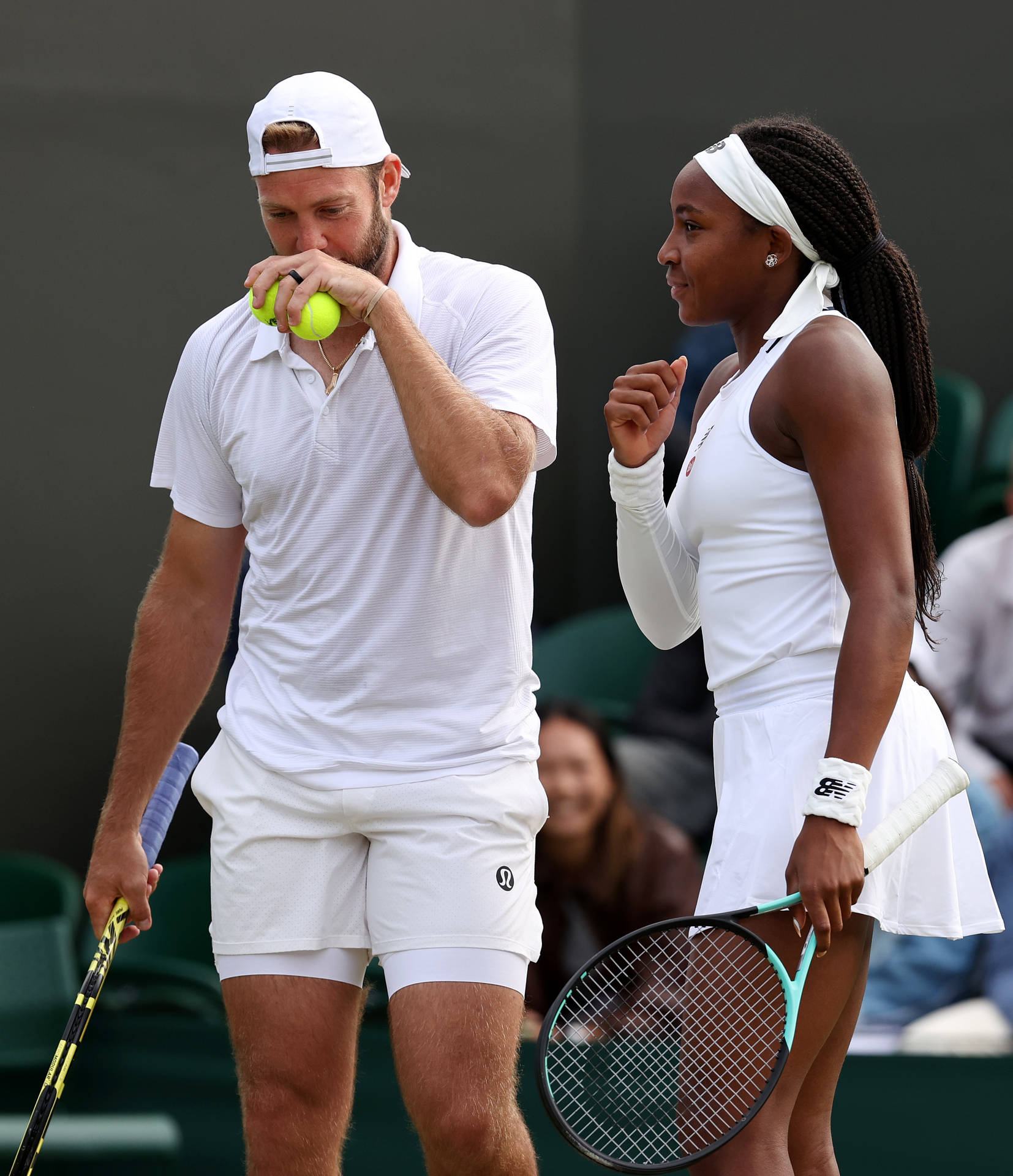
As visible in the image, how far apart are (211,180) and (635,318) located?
1415 mm

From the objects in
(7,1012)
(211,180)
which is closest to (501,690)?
(7,1012)

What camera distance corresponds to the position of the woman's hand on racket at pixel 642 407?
204cm

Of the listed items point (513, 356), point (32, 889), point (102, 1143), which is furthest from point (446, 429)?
point (32, 889)

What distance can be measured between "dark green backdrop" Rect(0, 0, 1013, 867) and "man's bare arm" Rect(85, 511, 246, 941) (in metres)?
2.49

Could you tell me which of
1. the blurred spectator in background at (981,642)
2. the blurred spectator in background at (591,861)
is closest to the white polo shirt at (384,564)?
the blurred spectator in background at (591,861)

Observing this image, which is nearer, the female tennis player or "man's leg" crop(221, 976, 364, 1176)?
the female tennis player

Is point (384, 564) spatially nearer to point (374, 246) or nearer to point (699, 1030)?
point (374, 246)

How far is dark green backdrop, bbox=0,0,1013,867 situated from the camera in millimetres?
4750

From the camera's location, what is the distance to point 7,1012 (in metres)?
3.92

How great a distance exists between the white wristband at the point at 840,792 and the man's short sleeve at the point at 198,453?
929mm

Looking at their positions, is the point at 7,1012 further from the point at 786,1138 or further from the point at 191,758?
the point at 786,1138

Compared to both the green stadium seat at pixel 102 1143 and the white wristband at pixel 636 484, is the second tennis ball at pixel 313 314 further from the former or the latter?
the green stadium seat at pixel 102 1143

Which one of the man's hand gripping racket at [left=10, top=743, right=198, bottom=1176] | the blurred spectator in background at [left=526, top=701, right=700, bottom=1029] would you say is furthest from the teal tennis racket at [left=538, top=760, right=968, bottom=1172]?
the blurred spectator in background at [left=526, top=701, right=700, bottom=1029]

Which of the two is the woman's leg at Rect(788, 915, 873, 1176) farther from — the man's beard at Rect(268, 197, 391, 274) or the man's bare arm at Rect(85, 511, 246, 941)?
the man's beard at Rect(268, 197, 391, 274)
